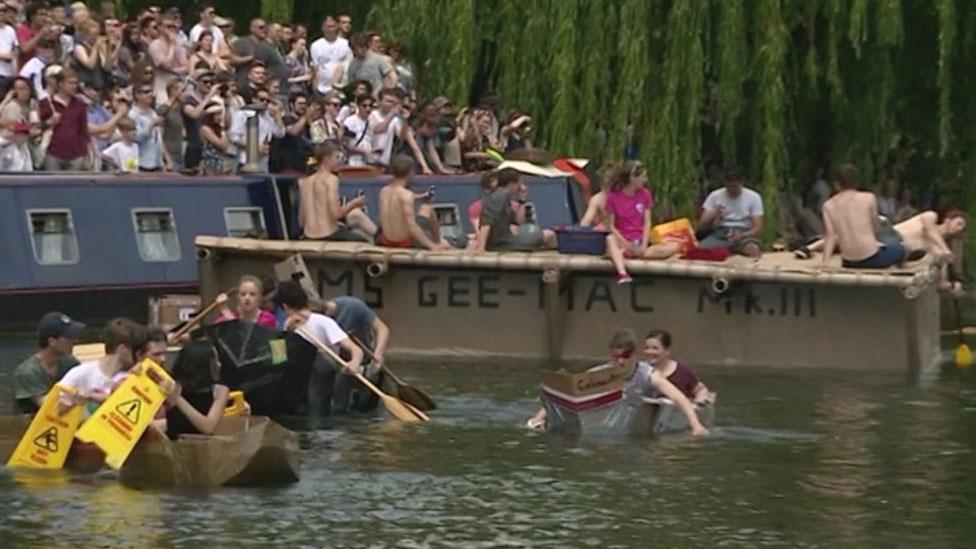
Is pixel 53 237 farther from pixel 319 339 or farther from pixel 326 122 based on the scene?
pixel 319 339

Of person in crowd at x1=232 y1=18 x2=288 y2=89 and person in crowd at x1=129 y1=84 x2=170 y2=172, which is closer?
person in crowd at x1=129 y1=84 x2=170 y2=172

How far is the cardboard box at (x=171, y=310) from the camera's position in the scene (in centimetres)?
2861

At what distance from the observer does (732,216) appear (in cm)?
3141

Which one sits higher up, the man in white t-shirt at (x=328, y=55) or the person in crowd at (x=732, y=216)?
the man in white t-shirt at (x=328, y=55)

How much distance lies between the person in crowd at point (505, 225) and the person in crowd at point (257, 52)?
14.9ft

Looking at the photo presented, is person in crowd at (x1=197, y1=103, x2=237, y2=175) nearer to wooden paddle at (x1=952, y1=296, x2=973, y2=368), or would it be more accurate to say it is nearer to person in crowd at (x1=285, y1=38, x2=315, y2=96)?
person in crowd at (x1=285, y1=38, x2=315, y2=96)

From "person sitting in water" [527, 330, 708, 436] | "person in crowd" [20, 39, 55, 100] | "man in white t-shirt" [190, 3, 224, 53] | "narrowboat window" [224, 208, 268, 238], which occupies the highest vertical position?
"man in white t-shirt" [190, 3, 224, 53]

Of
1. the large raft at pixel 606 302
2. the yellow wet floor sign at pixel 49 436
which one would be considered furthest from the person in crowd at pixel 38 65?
the yellow wet floor sign at pixel 49 436

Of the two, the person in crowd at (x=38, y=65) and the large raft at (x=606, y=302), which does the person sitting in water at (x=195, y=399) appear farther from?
the person in crowd at (x=38, y=65)

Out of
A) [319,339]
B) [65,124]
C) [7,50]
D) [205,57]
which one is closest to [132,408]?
[319,339]

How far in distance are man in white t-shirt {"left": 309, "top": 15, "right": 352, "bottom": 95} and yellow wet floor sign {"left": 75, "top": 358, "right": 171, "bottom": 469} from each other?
16.0m

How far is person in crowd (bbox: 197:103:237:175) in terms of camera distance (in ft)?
110

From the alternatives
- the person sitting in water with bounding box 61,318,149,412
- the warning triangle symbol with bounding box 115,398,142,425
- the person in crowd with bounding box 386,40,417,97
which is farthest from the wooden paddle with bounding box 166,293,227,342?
the person in crowd with bounding box 386,40,417,97

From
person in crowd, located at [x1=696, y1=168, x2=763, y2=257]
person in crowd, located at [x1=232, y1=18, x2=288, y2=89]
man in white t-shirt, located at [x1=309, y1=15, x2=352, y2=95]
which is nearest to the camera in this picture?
person in crowd, located at [x1=696, y1=168, x2=763, y2=257]
